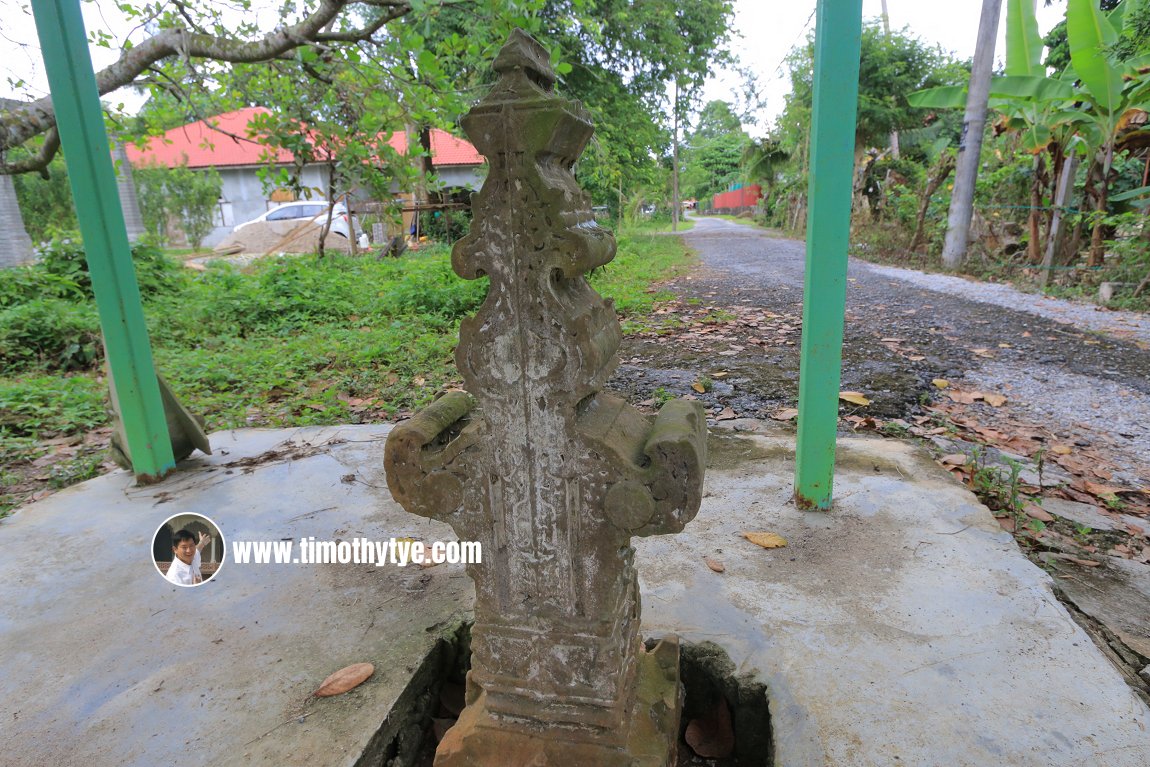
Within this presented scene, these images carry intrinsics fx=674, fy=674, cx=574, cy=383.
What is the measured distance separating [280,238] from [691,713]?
1701 cm

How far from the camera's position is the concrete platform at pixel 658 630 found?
158 cm

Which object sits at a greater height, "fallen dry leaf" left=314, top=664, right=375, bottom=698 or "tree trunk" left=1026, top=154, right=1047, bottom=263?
"tree trunk" left=1026, top=154, right=1047, bottom=263

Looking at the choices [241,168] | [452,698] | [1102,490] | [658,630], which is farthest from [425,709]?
[241,168]

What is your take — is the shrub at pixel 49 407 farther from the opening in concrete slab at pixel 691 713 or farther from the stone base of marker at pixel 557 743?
the stone base of marker at pixel 557 743

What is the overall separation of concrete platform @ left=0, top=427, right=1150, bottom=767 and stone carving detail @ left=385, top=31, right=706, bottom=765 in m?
0.39

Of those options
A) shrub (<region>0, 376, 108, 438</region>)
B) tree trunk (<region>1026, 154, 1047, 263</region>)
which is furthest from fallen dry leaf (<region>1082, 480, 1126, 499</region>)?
tree trunk (<region>1026, 154, 1047, 263</region>)

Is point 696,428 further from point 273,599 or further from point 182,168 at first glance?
point 182,168

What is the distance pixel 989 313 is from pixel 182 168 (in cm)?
2084

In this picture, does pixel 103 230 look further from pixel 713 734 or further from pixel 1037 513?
pixel 1037 513

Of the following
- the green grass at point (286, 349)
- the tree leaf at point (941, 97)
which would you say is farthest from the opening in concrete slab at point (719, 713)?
the tree leaf at point (941, 97)

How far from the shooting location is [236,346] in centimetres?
656

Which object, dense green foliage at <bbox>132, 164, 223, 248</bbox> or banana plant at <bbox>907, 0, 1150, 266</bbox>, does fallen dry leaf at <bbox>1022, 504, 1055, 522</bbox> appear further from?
dense green foliage at <bbox>132, 164, 223, 248</bbox>

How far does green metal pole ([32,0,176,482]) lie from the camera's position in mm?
2773

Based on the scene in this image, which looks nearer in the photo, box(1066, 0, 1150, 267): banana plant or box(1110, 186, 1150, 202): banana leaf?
box(1066, 0, 1150, 267): banana plant
